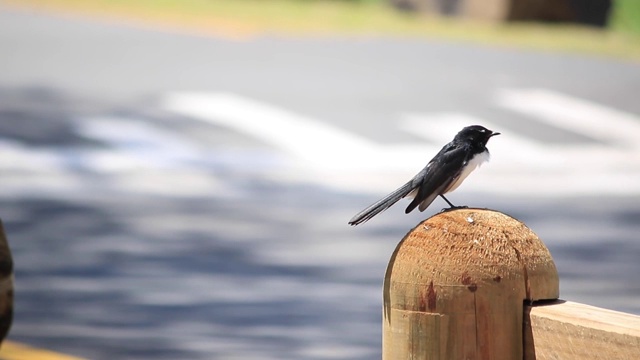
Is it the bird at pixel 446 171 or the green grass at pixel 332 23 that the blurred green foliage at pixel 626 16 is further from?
the bird at pixel 446 171

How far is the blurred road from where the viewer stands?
8867mm

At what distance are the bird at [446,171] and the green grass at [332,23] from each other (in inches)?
650

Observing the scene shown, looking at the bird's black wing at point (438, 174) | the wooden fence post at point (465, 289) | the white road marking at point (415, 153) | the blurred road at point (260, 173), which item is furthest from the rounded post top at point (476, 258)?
the white road marking at point (415, 153)

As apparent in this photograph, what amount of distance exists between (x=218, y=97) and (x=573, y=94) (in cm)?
513

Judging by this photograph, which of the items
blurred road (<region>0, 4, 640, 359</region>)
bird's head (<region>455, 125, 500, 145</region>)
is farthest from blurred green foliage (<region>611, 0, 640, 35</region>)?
bird's head (<region>455, 125, 500, 145</region>)

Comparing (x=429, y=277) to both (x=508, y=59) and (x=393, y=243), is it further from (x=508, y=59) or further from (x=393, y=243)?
(x=508, y=59)

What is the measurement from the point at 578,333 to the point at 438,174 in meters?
1.30

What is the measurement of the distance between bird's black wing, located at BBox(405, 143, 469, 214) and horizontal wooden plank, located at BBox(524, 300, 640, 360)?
1.03 meters

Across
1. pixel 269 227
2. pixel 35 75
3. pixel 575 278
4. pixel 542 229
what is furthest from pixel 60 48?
pixel 575 278

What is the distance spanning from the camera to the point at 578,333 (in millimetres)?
2980

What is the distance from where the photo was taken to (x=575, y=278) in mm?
9984

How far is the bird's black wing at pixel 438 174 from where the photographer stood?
414 centimetres

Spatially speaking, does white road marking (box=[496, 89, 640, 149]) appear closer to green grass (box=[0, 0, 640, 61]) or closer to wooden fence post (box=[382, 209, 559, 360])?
green grass (box=[0, 0, 640, 61])

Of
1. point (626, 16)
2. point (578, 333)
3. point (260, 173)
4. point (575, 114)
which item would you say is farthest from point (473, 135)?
point (626, 16)
